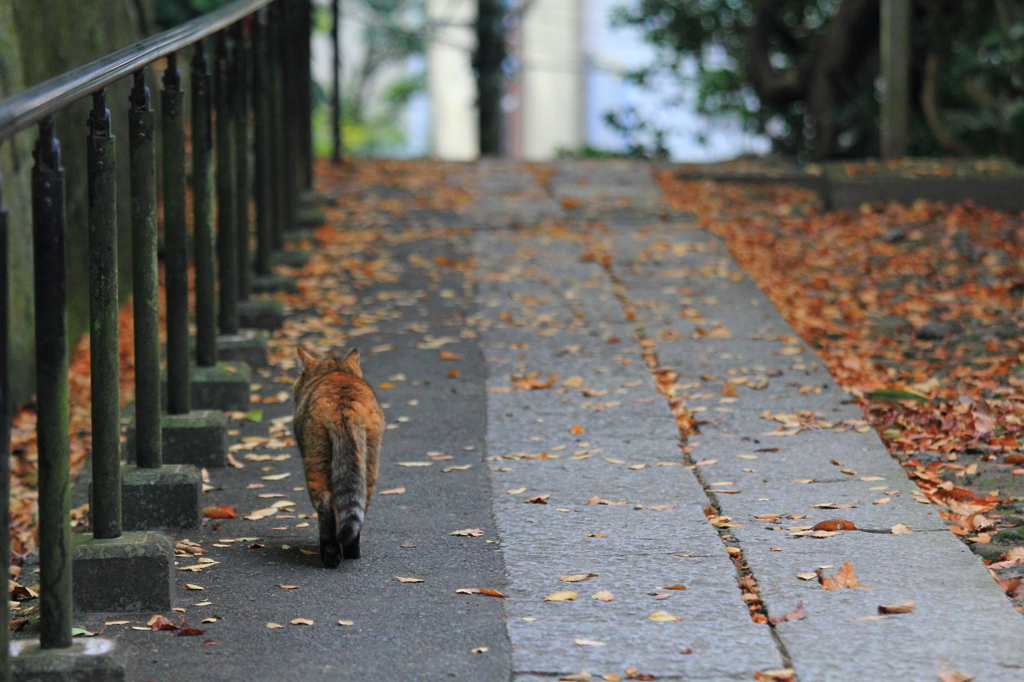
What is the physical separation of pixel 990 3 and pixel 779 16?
2.65 m

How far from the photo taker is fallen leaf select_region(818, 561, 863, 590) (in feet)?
11.4

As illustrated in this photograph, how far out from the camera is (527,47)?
31.1 meters

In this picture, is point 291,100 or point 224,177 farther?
point 291,100

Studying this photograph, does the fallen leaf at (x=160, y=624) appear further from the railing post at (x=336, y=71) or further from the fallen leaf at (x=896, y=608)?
the railing post at (x=336, y=71)

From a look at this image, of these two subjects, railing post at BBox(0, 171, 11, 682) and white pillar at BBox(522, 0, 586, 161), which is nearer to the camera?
railing post at BBox(0, 171, 11, 682)

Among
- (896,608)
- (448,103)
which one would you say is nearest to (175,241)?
(896,608)

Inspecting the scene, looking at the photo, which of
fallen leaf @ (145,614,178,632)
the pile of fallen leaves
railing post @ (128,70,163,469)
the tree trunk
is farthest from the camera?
the tree trunk

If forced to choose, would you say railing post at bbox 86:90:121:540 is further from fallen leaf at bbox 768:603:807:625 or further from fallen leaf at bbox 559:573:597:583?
fallen leaf at bbox 768:603:807:625

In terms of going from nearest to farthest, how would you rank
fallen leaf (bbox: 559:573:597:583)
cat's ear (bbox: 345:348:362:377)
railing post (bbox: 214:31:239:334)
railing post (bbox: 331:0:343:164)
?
1. fallen leaf (bbox: 559:573:597:583)
2. cat's ear (bbox: 345:348:362:377)
3. railing post (bbox: 214:31:239:334)
4. railing post (bbox: 331:0:343:164)

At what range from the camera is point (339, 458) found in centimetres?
377

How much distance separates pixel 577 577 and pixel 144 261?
5.81 ft

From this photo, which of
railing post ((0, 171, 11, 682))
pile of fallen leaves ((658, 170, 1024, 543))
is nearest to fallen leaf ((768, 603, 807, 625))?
pile of fallen leaves ((658, 170, 1024, 543))

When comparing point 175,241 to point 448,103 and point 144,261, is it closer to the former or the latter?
point 144,261

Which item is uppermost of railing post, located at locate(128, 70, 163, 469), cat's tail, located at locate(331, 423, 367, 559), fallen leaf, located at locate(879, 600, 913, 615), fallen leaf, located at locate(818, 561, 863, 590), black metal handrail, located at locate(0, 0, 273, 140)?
black metal handrail, located at locate(0, 0, 273, 140)
